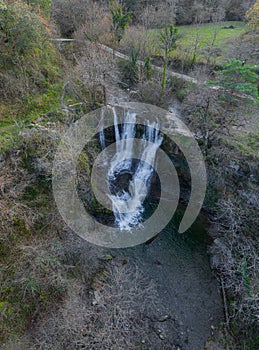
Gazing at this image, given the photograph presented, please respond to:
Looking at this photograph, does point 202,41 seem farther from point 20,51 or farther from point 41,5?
point 20,51

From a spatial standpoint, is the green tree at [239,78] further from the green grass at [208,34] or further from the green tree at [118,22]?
the green tree at [118,22]

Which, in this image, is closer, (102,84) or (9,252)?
(9,252)

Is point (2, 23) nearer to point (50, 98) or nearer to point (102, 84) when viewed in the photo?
point (50, 98)

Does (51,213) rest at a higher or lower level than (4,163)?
lower

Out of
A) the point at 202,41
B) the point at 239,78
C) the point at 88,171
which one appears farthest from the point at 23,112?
the point at 202,41

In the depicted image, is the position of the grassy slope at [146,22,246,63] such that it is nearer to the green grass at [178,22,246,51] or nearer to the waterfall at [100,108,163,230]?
the green grass at [178,22,246,51]

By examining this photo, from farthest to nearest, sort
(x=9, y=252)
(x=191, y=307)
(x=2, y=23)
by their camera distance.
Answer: (x=2, y=23) → (x=191, y=307) → (x=9, y=252)

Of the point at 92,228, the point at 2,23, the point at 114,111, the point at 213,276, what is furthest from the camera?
the point at 114,111

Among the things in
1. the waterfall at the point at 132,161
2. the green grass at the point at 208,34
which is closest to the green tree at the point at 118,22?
the green grass at the point at 208,34

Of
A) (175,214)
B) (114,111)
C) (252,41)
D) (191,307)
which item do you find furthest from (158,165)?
(252,41)
